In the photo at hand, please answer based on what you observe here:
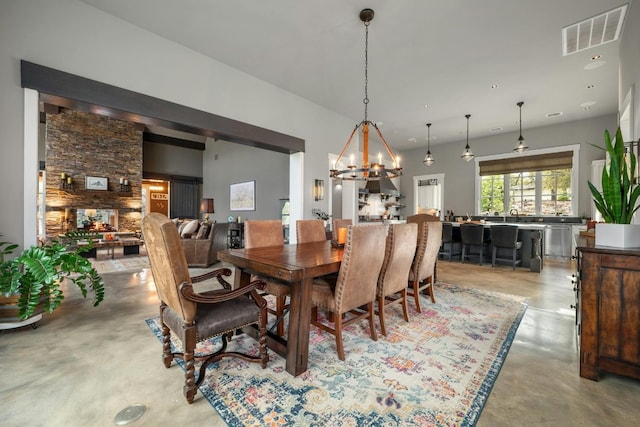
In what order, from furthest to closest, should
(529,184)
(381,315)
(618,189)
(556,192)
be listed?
(529,184) < (556,192) < (381,315) < (618,189)

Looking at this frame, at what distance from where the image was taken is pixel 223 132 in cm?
404

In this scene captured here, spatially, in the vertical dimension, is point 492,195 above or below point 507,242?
above

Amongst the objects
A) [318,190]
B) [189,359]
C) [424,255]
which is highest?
[318,190]

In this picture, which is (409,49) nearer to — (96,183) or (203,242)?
(203,242)

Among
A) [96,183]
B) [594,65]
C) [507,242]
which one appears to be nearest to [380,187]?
[507,242]

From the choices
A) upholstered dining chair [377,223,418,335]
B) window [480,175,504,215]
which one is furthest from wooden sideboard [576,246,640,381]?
window [480,175,504,215]

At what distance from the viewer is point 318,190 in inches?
214

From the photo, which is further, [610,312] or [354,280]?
[354,280]

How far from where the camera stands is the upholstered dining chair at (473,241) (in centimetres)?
558

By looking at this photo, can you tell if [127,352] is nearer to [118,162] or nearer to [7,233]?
[7,233]

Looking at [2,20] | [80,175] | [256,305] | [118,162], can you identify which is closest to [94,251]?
[80,175]

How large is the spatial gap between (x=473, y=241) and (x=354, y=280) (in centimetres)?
466

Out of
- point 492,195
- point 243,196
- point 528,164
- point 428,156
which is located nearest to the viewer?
point 428,156

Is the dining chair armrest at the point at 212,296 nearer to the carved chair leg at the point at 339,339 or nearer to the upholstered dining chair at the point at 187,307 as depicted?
the upholstered dining chair at the point at 187,307
